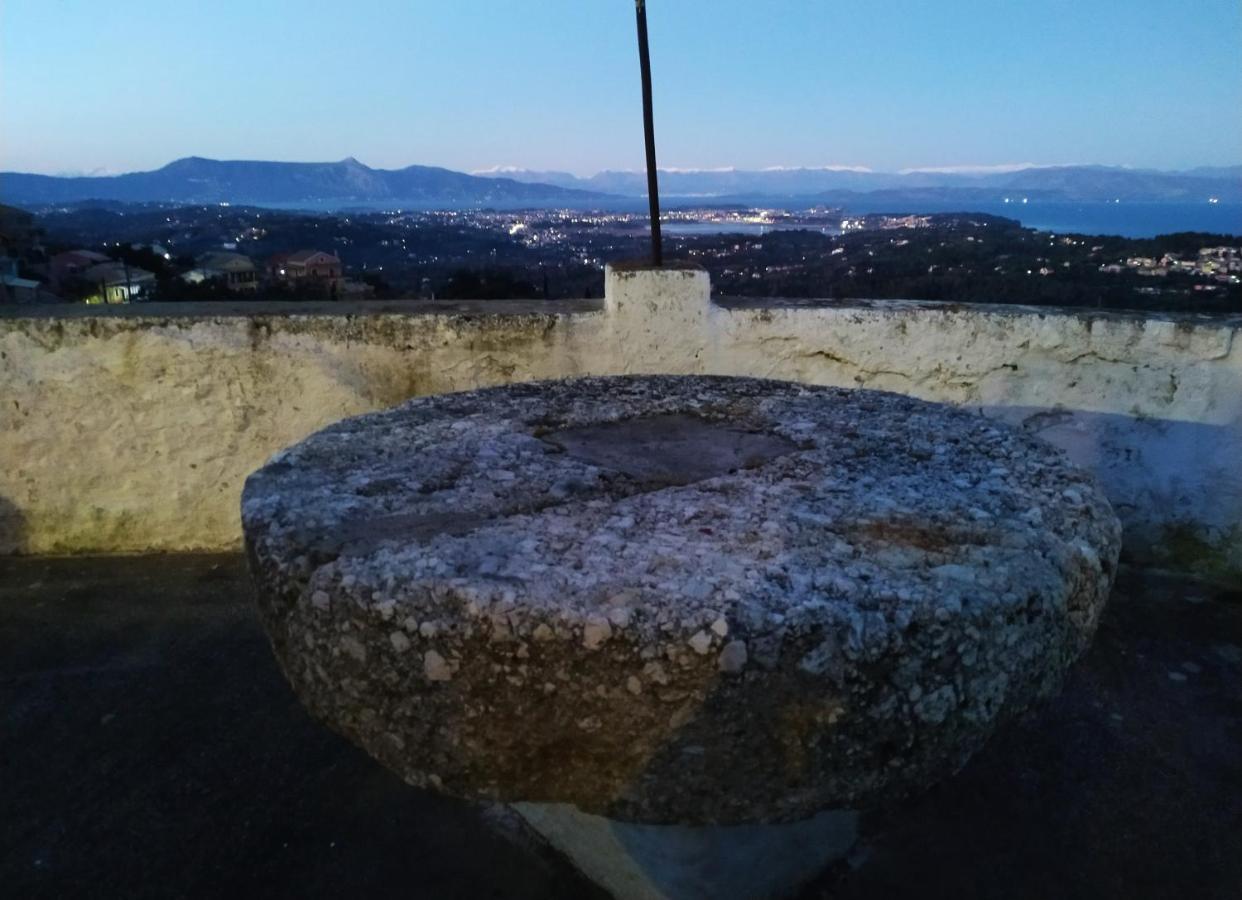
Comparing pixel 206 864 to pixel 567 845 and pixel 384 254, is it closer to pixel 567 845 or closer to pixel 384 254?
pixel 567 845

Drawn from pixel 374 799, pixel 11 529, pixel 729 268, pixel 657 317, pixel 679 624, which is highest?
pixel 729 268

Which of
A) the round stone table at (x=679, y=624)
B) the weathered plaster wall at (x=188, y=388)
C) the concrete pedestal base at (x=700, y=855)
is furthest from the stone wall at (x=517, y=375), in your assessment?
the concrete pedestal base at (x=700, y=855)

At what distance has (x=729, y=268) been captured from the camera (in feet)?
13.8

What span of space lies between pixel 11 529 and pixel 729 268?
3.35 metres

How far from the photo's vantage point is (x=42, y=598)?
303cm

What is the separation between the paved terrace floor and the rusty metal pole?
204cm

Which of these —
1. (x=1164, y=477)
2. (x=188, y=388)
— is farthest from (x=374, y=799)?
(x=1164, y=477)

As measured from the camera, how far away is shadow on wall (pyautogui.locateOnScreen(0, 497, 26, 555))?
3275 millimetres

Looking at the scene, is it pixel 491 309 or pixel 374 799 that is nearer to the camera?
pixel 374 799

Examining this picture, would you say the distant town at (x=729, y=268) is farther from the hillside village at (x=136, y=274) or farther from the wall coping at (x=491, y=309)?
the wall coping at (x=491, y=309)

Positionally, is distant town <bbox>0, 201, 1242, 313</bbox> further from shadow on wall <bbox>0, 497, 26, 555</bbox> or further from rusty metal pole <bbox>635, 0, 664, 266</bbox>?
shadow on wall <bbox>0, 497, 26, 555</bbox>

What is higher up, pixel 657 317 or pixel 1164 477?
pixel 657 317

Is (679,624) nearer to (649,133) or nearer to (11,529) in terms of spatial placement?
(649,133)

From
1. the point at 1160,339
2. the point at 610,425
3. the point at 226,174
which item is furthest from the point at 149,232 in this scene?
the point at 226,174
